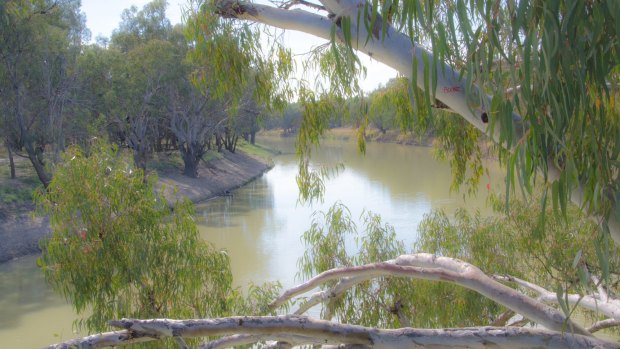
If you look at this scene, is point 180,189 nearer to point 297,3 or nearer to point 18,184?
point 18,184

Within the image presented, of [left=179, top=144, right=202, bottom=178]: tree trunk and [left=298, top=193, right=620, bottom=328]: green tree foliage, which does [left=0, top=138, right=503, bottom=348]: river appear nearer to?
[left=298, top=193, right=620, bottom=328]: green tree foliage

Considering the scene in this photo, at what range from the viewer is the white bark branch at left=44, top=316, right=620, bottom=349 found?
193 cm

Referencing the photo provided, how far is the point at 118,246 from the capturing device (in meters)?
3.58

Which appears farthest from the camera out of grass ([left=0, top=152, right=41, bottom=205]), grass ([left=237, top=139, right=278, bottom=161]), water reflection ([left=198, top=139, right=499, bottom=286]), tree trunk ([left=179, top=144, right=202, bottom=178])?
grass ([left=237, top=139, right=278, bottom=161])

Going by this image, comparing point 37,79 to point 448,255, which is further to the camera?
point 37,79

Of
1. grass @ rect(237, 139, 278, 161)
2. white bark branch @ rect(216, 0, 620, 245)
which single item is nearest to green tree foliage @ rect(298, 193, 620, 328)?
white bark branch @ rect(216, 0, 620, 245)

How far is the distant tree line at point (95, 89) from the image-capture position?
1221cm

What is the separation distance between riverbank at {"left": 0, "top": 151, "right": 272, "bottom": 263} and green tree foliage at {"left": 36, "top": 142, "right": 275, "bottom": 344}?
0.24m

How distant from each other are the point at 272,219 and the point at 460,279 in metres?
10.7

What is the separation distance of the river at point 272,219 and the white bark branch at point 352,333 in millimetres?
1968

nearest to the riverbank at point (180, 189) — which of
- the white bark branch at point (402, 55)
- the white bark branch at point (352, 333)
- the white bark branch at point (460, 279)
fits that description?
the white bark branch at point (460, 279)

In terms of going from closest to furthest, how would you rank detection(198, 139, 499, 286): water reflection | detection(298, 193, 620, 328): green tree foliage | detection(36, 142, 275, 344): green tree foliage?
1. detection(36, 142, 275, 344): green tree foliage
2. detection(298, 193, 620, 328): green tree foliage
3. detection(198, 139, 499, 286): water reflection

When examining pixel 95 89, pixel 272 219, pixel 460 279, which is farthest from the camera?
pixel 95 89

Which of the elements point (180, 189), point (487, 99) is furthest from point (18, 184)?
point (487, 99)
